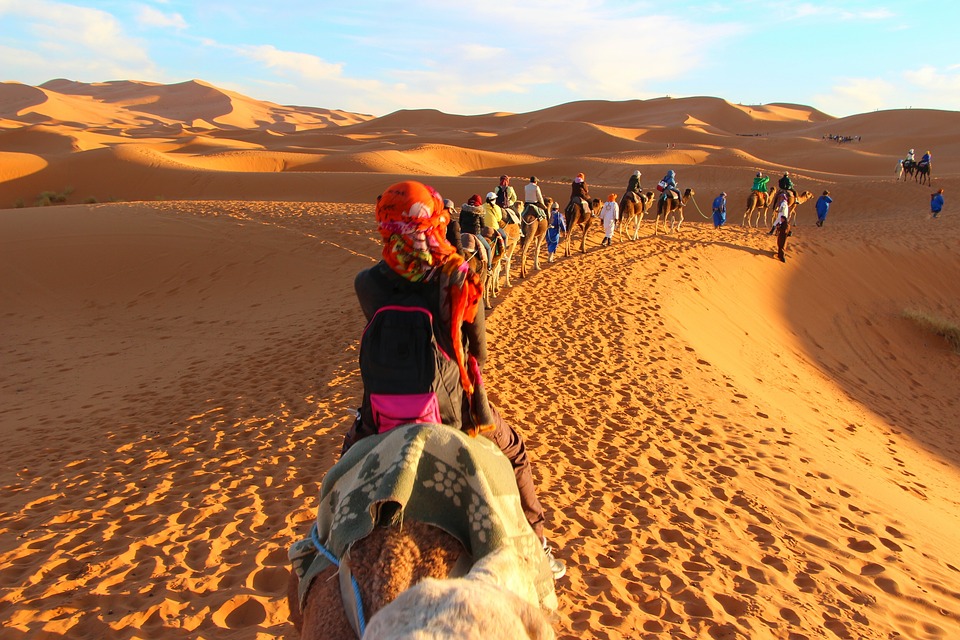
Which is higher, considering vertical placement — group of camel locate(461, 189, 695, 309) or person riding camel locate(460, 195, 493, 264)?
person riding camel locate(460, 195, 493, 264)

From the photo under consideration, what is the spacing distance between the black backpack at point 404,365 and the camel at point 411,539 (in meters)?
0.23

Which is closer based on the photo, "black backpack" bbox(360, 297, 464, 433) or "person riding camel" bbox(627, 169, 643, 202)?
"black backpack" bbox(360, 297, 464, 433)

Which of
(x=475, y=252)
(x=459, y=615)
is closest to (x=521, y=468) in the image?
(x=459, y=615)

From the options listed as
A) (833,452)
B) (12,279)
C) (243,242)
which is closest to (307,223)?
(243,242)

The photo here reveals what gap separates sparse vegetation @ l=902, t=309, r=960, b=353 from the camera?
47.7ft

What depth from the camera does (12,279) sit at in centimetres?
1641

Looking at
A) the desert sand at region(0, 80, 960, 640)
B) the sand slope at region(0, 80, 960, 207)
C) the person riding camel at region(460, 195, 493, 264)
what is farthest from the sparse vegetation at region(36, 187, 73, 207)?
the person riding camel at region(460, 195, 493, 264)

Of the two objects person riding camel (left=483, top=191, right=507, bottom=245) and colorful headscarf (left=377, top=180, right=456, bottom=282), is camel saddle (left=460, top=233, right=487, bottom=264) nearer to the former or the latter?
person riding camel (left=483, top=191, right=507, bottom=245)

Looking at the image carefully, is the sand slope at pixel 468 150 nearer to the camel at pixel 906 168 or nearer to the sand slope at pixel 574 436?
the camel at pixel 906 168

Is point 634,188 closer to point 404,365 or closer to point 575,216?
point 575,216

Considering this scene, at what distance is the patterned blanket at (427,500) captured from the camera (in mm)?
1853

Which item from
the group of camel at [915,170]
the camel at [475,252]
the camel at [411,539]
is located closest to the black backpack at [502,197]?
the camel at [475,252]

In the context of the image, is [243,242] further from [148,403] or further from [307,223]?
[148,403]

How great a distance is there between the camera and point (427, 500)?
1941mm
